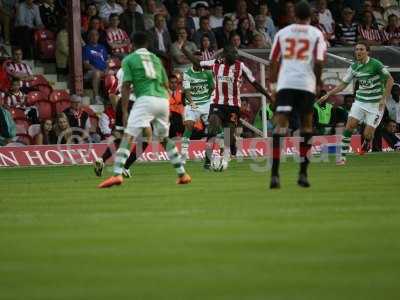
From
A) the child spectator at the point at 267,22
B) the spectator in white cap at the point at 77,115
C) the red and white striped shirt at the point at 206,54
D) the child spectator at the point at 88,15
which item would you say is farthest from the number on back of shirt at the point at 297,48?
the child spectator at the point at 267,22

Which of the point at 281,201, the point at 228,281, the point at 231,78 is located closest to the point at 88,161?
the point at 231,78

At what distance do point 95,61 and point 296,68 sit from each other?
14.1 meters

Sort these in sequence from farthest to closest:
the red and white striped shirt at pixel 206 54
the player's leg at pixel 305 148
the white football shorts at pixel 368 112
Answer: the red and white striped shirt at pixel 206 54 < the white football shorts at pixel 368 112 < the player's leg at pixel 305 148

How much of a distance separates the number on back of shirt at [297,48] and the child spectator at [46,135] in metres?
12.1

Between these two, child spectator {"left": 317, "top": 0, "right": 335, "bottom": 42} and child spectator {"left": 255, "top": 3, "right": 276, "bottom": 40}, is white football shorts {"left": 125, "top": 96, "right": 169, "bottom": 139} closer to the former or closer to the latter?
child spectator {"left": 255, "top": 3, "right": 276, "bottom": 40}

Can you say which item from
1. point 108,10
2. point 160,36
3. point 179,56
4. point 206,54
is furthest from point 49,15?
point 206,54

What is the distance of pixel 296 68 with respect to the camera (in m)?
15.7

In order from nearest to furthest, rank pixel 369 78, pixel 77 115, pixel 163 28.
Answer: pixel 369 78
pixel 77 115
pixel 163 28

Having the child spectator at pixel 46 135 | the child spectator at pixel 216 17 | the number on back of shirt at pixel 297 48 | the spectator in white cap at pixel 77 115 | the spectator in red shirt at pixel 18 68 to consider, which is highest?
the number on back of shirt at pixel 297 48

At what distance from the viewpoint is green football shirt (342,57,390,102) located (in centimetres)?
2281

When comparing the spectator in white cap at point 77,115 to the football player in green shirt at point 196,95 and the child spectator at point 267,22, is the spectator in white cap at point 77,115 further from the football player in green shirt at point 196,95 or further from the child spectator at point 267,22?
the child spectator at point 267,22

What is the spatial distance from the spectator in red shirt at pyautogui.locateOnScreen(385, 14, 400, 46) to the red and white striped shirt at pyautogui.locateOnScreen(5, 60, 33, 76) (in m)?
10.6

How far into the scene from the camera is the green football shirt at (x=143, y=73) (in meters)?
16.8

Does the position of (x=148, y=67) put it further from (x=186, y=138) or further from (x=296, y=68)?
(x=186, y=138)
